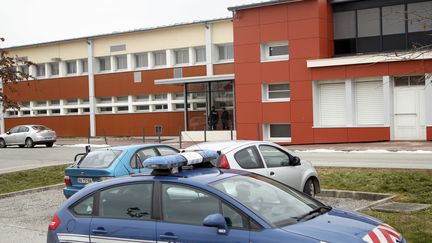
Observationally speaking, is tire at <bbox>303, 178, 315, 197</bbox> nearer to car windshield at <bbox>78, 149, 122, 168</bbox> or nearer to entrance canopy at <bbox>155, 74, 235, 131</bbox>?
car windshield at <bbox>78, 149, 122, 168</bbox>

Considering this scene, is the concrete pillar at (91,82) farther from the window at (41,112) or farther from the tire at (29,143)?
the tire at (29,143)

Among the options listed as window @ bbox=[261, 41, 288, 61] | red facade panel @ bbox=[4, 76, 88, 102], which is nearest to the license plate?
window @ bbox=[261, 41, 288, 61]

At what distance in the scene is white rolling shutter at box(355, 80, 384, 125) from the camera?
28781 mm

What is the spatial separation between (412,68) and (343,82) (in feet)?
12.1

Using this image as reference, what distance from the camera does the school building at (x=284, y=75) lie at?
→ 2820cm

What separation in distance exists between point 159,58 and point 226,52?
5554 mm

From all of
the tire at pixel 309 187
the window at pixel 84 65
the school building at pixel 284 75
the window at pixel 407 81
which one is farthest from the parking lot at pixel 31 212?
the window at pixel 84 65

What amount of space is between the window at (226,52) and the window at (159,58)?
178 inches

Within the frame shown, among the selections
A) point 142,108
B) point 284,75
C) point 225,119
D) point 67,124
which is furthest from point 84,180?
point 67,124

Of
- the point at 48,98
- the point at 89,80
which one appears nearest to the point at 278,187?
the point at 89,80

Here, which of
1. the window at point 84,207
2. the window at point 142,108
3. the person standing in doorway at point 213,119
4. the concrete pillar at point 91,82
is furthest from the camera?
the concrete pillar at point 91,82

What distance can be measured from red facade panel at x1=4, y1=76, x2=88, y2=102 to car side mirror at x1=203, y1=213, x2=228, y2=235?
4158 centimetres

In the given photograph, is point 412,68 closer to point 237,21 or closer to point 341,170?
point 237,21

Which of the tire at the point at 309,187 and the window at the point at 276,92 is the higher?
the window at the point at 276,92
